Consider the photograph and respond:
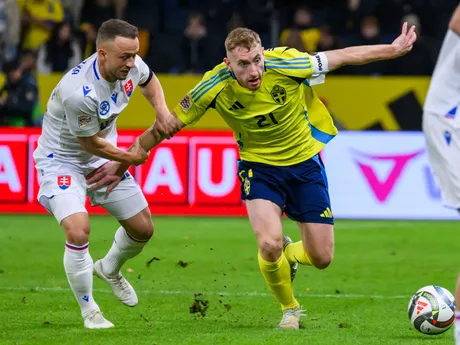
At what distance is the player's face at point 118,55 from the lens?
25.2 ft

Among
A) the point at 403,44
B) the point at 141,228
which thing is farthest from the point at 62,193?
the point at 403,44

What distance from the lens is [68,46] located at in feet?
61.5

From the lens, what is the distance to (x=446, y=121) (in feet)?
20.6

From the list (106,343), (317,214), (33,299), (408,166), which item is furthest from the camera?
(408,166)

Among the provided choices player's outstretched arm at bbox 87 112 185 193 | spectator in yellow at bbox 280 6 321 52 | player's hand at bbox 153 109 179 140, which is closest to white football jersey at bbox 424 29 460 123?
player's hand at bbox 153 109 179 140

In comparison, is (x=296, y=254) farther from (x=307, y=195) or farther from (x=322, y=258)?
(x=307, y=195)

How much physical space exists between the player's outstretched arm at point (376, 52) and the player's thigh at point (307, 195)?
2.76ft

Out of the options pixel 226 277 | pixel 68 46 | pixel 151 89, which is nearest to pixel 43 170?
pixel 151 89

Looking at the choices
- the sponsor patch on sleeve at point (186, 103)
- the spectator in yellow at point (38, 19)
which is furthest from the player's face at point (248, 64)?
the spectator in yellow at point (38, 19)

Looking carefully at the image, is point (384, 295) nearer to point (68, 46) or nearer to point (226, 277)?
point (226, 277)

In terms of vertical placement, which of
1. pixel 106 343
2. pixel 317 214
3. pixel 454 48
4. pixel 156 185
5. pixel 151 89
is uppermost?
pixel 454 48

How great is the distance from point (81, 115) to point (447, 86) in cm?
286

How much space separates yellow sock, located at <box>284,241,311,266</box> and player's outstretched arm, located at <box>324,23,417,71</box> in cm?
147

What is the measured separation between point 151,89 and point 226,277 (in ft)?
9.51
